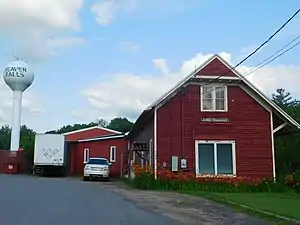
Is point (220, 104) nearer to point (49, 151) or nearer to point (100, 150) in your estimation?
point (49, 151)

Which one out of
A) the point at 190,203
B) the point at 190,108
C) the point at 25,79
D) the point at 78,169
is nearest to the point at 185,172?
the point at 190,108

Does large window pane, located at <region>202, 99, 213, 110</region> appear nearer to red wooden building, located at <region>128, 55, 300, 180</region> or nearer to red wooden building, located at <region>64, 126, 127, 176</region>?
red wooden building, located at <region>128, 55, 300, 180</region>

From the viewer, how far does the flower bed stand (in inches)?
1009

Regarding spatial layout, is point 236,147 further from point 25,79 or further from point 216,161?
point 25,79

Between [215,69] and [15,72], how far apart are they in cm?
3163

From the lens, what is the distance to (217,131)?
28406mm

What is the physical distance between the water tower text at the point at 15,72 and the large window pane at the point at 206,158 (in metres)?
31.3

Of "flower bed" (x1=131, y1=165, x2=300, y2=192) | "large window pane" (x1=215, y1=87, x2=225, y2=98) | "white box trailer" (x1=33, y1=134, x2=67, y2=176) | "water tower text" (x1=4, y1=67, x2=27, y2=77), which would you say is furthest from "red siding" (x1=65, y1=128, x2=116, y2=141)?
"flower bed" (x1=131, y1=165, x2=300, y2=192)

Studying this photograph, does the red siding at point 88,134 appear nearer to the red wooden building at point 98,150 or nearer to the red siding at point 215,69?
the red wooden building at point 98,150

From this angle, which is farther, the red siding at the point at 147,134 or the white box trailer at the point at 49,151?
the white box trailer at the point at 49,151

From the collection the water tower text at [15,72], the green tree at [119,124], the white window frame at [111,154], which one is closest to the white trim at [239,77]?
the white window frame at [111,154]

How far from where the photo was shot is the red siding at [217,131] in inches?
1109

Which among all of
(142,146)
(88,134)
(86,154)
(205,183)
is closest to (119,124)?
(88,134)

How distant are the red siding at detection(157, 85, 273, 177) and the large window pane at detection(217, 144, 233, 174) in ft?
1.35
